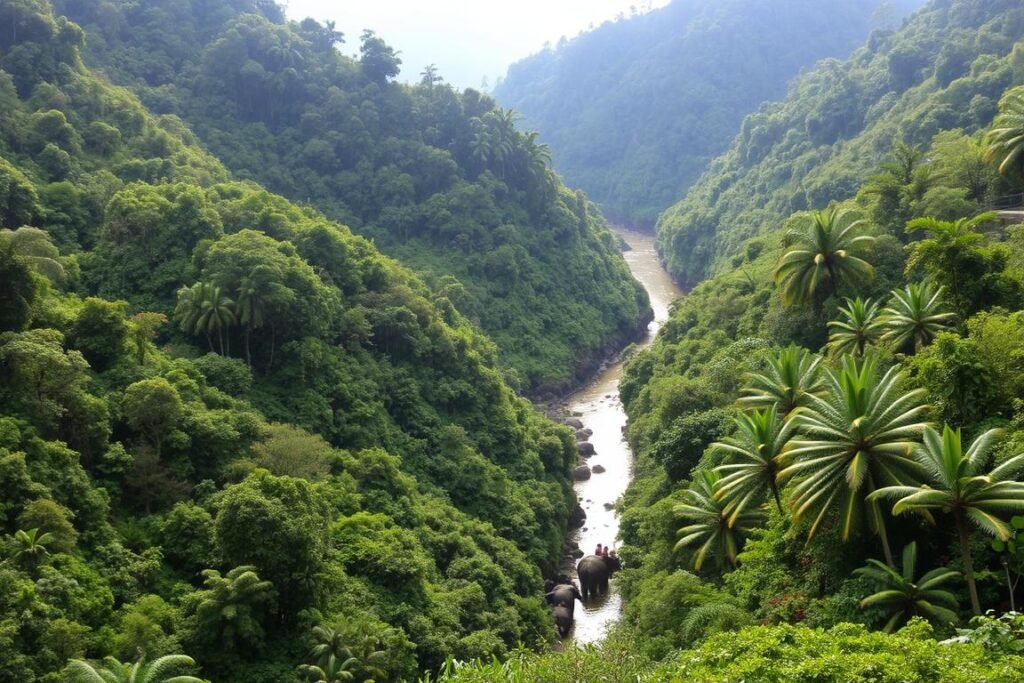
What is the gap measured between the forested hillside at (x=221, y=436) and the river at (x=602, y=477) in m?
3.25

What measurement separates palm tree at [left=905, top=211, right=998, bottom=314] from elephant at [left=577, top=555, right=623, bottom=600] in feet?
86.4

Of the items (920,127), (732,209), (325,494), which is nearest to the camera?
(325,494)

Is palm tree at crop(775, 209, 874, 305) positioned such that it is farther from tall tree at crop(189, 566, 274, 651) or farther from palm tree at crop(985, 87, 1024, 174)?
tall tree at crop(189, 566, 274, 651)

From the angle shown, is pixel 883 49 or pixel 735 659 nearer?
pixel 735 659

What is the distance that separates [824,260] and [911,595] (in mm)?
24728

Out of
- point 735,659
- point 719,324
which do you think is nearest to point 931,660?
point 735,659

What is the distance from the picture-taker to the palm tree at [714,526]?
33125mm

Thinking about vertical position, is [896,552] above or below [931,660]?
below

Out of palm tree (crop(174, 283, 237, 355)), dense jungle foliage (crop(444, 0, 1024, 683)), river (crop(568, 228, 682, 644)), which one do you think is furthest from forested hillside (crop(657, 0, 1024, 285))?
palm tree (crop(174, 283, 237, 355))

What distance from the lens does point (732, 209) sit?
120m

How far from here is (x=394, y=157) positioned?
9506 cm

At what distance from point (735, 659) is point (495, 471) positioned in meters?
36.1

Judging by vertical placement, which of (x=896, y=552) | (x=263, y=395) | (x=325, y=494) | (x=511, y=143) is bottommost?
(x=896, y=552)

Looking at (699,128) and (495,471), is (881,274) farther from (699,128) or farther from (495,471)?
(699,128)
